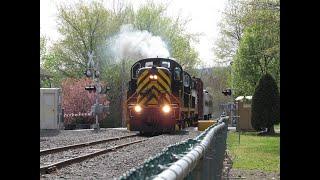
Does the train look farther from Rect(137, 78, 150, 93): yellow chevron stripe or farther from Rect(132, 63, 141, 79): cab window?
Rect(132, 63, 141, 79): cab window

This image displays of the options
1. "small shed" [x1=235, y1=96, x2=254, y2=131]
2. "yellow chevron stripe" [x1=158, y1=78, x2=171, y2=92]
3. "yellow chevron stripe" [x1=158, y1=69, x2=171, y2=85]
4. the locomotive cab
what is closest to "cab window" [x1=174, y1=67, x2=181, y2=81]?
the locomotive cab

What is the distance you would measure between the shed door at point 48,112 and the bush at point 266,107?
10.8 metres

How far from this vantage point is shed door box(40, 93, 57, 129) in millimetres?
26094

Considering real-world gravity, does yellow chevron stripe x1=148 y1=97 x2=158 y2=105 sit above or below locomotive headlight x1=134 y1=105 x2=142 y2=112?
above

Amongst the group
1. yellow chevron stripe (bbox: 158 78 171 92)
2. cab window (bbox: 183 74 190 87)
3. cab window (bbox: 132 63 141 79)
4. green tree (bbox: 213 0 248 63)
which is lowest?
yellow chevron stripe (bbox: 158 78 171 92)

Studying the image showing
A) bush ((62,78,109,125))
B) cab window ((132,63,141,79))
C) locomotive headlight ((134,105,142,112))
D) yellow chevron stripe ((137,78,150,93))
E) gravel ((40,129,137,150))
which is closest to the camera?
gravel ((40,129,137,150))

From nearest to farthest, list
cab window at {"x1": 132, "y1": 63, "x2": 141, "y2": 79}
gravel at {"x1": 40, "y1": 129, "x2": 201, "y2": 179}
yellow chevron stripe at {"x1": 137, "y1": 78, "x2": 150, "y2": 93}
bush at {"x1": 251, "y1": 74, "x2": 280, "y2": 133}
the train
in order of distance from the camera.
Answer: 1. gravel at {"x1": 40, "y1": 129, "x2": 201, "y2": 179}
2. the train
3. yellow chevron stripe at {"x1": 137, "y1": 78, "x2": 150, "y2": 93}
4. cab window at {"x1": 132, "y1": 63, "x2": 141, "y2": 79}
5. bush at {"x1": 251, "y1": 74, "x2": 280, "y2": 133}

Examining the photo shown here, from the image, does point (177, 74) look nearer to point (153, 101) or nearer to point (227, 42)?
point (153, 101)

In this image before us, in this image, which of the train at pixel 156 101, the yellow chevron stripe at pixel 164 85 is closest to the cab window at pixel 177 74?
the train at pixel 156 101

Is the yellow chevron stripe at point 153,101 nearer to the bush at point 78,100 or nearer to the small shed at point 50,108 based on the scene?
the small shed at point 50,108

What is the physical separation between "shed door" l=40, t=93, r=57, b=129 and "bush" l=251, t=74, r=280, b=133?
10771mm
